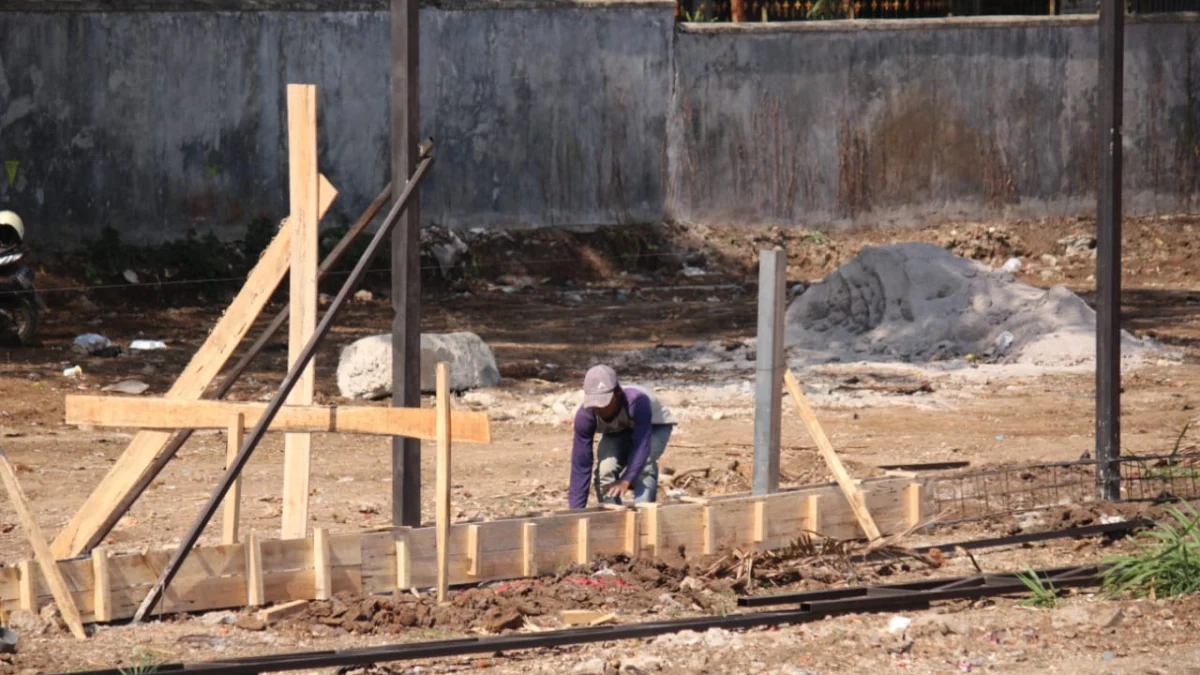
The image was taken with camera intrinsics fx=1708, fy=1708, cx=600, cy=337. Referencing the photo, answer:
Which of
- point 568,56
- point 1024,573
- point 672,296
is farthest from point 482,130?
point 1024,573

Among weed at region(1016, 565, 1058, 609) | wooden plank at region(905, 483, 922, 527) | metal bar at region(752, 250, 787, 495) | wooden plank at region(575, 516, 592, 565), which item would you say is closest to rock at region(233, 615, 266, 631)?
wooden plank at region(575, 516, 592, 565)

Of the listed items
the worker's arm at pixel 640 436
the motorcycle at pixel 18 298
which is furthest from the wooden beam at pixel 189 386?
the motorcycle at pixel 18 298

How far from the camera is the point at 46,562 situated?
22.9ft

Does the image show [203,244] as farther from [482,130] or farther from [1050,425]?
[1050,425]

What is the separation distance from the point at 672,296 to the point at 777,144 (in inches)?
140

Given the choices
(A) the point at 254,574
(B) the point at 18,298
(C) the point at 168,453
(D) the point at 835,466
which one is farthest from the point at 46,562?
(B) the point at 18,298

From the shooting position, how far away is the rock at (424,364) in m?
13.5

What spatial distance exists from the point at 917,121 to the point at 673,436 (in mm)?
11222

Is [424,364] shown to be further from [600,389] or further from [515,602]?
[515,602]

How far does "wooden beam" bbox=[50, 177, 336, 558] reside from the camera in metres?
7.86

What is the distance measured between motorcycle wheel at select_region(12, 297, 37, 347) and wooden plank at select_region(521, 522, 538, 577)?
26.7 feet

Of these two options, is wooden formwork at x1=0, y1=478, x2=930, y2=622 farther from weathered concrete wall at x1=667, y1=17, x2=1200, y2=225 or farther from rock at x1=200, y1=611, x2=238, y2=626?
weathered concrete wall at x1=667, y1=17, x2=1200, y2=225

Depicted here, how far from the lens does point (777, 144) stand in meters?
22.2

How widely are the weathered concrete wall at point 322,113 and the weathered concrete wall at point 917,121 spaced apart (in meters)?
0.77
